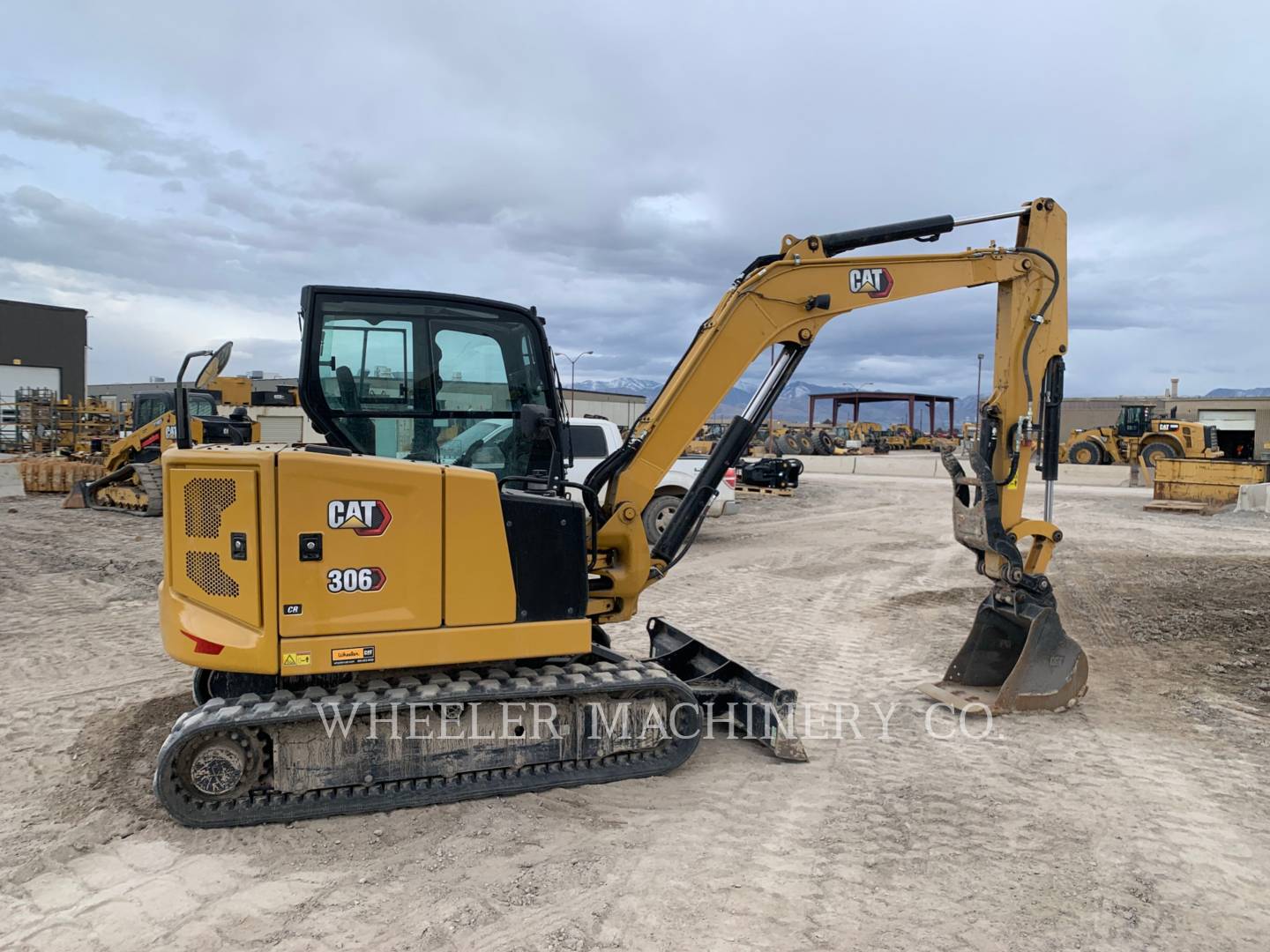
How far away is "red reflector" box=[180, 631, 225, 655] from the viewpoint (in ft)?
13.3

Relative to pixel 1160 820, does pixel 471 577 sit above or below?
above

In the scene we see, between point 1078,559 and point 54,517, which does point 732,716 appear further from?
point 54,517

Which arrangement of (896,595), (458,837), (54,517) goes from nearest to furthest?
(458,837) < (896,595) < (54,517)

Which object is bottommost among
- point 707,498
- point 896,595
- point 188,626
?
point 896,595

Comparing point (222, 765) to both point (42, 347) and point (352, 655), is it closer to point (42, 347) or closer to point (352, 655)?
point (352, 655)

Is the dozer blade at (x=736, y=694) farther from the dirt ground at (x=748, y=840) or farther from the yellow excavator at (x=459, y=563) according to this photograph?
the dirt ground at (x=748, y=840)

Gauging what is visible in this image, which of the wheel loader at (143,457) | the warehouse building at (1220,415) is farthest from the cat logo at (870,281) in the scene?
the warehouse building at (1220,415)

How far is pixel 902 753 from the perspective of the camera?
5.04 m

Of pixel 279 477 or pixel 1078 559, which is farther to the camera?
pixel 1078 559

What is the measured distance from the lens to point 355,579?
4121mm

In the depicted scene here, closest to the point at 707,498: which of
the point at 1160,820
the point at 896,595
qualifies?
the point at 1160,820

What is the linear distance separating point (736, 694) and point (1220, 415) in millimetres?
58621

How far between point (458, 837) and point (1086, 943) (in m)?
2.67

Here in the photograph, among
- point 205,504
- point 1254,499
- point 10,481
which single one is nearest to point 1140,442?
point 1254,499
